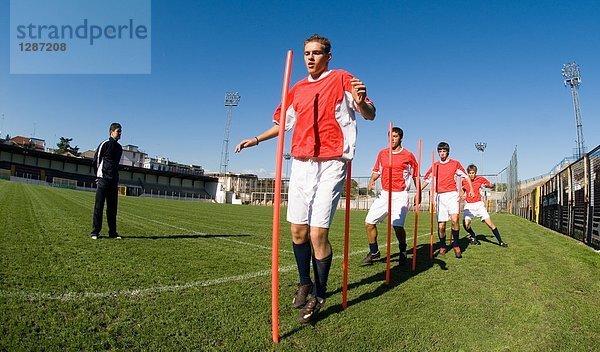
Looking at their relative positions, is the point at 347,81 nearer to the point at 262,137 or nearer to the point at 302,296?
the point at 262,137

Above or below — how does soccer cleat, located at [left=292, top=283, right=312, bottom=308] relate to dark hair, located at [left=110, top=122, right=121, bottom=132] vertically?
below

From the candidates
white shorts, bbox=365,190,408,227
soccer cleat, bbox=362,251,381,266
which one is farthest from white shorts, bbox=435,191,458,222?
soccer cleat, bbox=362,251,381,266

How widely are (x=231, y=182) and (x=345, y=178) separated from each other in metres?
84.9

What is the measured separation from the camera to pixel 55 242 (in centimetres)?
570

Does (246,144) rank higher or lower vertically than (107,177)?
higher

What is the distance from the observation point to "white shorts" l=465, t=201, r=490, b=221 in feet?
31.8

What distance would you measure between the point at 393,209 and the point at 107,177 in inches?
201

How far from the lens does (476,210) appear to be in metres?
9.96

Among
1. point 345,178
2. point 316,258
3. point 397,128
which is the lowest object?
point 316,258

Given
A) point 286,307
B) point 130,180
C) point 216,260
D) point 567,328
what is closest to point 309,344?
point 286,307

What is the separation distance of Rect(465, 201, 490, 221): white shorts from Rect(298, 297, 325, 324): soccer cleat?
7.97 m

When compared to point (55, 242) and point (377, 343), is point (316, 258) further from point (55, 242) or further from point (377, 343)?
point (55, 242)

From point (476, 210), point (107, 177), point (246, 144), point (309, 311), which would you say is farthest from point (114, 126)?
point (476, 210)

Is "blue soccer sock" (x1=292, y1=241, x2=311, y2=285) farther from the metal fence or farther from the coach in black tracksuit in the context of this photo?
the metal fence
